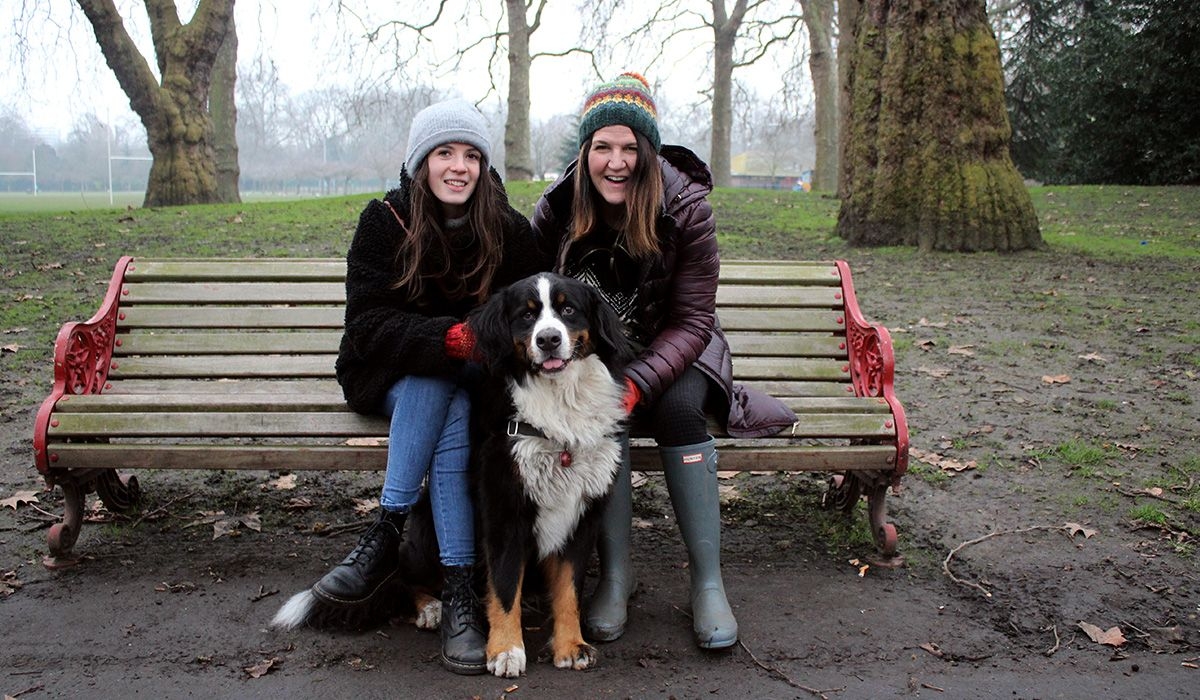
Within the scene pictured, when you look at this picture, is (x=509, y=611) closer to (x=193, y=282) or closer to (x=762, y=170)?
(x=193, y=282)

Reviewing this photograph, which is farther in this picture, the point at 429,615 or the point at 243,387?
the point at 243,387

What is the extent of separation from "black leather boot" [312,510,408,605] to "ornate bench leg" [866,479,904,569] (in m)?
1.92

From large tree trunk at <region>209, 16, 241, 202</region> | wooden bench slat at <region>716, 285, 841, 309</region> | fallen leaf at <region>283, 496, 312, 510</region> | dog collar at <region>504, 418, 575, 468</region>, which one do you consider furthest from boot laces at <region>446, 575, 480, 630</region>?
large tree trunk at <region>209, 16, 241, 202</region>

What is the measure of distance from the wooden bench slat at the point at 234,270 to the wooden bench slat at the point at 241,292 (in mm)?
28

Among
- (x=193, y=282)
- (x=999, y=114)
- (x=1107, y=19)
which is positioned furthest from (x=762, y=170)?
(x=193, y=282)

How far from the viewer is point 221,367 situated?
440 cm

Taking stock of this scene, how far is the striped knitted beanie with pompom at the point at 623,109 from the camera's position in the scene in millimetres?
3504

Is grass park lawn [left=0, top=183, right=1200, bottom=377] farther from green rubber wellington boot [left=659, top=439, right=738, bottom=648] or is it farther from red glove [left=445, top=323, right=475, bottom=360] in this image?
green rubber wellington boot [left=659, top=439, right=738, bottom=648]

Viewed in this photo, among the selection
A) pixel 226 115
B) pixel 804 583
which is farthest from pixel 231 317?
pixel 226 115

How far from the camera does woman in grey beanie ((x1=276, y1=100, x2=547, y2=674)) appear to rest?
132 inches

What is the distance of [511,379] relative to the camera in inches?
127

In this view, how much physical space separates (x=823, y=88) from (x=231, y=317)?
2028 cm

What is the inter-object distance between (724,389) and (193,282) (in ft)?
8.67

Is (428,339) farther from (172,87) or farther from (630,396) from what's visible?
(172,87)
